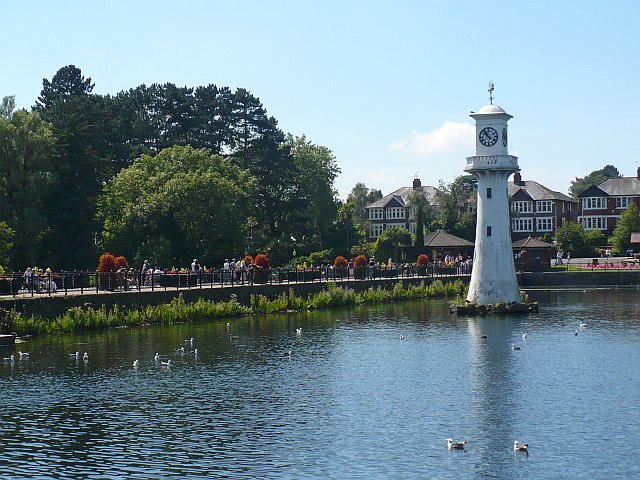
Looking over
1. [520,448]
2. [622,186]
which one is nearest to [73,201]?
[520,448]

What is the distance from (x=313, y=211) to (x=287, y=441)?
96.9 meters

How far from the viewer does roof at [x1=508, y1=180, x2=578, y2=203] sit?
154 metres

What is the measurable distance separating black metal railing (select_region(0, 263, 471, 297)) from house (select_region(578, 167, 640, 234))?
71.9 meters

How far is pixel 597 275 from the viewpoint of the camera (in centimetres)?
10438

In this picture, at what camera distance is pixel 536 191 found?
513 feet

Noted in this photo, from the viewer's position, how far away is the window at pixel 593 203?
151 m

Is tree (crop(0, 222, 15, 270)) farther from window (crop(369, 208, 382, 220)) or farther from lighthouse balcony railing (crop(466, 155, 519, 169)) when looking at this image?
window (crop(369, 208, 382, 220))

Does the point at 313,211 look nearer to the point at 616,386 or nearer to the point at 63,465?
the point at 616,386

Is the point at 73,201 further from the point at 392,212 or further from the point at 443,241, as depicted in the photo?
the point at 392,212

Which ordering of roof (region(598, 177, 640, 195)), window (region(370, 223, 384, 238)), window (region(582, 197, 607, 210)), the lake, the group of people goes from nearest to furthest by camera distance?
the lake
the group of people
roof (region(598, 177, 640, 195))
window (region(582, 197, 607, 210))
window (region(370, 223, 384, 238))

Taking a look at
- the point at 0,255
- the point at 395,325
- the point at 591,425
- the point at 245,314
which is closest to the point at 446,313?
the point at 395,325

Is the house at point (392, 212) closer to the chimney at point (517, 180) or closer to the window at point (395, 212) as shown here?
the window at point (395, 212)

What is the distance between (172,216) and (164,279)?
18.1m

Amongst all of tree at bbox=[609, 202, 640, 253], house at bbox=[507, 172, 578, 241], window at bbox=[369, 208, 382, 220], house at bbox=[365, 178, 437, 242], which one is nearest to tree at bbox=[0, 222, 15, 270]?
tree at bbox=[609, 202, 640, 253]
